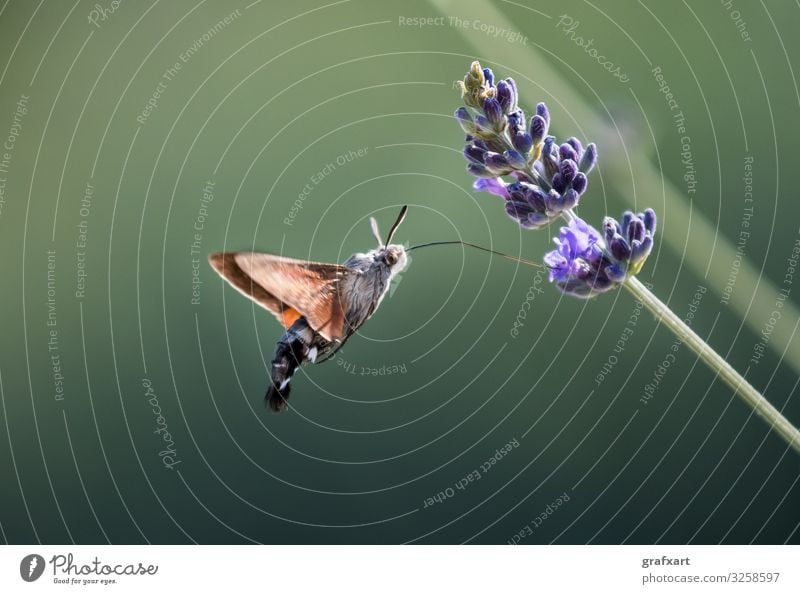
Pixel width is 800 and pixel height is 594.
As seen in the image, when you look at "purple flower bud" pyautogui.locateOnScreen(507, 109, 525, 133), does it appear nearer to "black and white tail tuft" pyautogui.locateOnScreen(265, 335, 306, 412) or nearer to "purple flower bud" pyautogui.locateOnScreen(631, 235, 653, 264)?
"purple flower bud" pyautogui.locateOnScreen(631, 235, 653, 264)

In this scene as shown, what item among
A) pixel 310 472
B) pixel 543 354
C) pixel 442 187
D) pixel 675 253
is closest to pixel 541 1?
pixel 442 187

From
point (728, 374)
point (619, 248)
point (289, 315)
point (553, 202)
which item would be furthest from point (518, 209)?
point (289, 315)

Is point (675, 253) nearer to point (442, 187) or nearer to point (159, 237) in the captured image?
point (442, 187)

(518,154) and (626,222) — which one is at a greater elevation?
(518,154)

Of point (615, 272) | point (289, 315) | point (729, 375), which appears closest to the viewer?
point (729, 375)

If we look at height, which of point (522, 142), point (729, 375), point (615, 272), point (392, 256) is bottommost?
point (729, 375)

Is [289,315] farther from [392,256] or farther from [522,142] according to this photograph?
[522,142]
